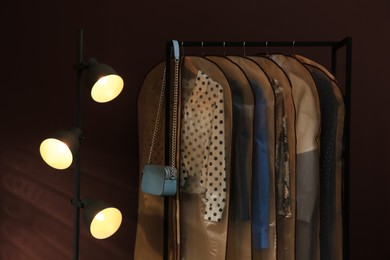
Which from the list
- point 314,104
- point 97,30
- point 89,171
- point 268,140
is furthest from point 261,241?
point 97,30

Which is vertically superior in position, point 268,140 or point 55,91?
point 55,91

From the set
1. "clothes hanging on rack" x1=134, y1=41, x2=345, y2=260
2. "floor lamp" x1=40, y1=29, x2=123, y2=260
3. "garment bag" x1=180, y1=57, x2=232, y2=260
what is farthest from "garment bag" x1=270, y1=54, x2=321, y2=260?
"floor lamp" x1=40, y1=29, x2=123, y2=260

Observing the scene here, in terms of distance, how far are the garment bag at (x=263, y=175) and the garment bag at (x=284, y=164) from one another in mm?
37

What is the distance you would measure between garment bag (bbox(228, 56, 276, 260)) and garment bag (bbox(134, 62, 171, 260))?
377mm

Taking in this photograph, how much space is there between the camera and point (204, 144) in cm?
142

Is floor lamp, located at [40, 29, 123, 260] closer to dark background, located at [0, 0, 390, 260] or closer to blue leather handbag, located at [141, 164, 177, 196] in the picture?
blue leather handbag, located at [141, 164, 177, 196]

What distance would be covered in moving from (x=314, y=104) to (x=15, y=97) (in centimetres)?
139

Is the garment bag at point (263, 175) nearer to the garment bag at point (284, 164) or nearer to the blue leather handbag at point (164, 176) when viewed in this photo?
the garment bag at point (284, 164)

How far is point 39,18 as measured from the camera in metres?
1.99

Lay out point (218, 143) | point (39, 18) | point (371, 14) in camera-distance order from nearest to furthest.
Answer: point (218, 143)
point (39, 18)
point (371, 14)

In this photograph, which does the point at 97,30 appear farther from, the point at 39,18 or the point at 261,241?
the point at 261,241

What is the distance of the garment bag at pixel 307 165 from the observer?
4.80ft

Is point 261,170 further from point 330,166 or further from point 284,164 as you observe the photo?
point 330,166

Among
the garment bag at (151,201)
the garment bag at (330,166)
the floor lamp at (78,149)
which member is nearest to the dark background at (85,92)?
the garment bag at (151,201)
